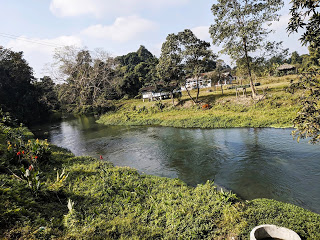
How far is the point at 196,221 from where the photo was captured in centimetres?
664

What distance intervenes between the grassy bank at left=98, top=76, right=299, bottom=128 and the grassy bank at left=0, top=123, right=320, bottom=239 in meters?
13.6

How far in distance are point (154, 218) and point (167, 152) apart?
10.1 meters

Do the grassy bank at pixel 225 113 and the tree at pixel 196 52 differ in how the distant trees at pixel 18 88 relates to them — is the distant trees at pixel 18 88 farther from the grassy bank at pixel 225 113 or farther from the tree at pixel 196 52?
the tree at pixel 196 52

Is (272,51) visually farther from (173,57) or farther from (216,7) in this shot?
(173,57)

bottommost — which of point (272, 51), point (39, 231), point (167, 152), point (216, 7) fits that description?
point (167, 152)

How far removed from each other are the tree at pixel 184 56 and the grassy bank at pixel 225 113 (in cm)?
564

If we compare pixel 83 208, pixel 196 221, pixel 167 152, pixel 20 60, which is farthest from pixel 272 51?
pixel 20 60

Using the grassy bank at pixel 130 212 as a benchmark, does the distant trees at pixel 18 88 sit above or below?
above

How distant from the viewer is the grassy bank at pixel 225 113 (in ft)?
71.2

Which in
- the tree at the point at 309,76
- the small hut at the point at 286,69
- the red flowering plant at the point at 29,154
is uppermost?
the small hut at the point at 286,69

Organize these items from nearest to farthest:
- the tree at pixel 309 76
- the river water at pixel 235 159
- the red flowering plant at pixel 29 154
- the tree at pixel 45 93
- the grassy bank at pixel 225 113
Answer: the tree at pixel 309 76
the river water at pixel 235 159
the red flowering plant at pixel 29 154
the grassy bank at pixel 225 113
the tree at pixel 45 93

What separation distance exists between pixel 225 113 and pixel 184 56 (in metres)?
11.8

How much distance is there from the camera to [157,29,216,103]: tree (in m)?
30.6

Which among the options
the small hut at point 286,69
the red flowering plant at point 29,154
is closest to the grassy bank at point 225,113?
the red flowering plant at point 29,154
